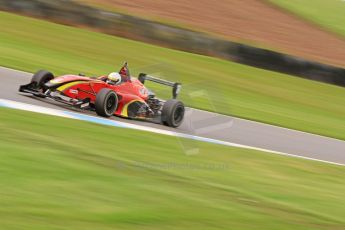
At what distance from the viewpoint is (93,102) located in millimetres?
10422

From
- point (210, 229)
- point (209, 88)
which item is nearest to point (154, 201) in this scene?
point (210, 229)

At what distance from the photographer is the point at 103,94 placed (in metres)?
10.1

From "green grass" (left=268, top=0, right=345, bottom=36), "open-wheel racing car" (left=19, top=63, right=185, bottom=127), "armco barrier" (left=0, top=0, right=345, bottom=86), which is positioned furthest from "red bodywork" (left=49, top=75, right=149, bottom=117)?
"green grass" (left=268, top=0, right=345, bottom=36)

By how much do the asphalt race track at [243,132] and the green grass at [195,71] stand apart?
0.86 m

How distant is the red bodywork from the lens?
10305 millimetres

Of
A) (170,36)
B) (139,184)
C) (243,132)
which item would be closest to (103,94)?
(243,132)

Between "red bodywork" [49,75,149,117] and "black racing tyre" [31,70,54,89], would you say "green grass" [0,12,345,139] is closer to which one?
"black racing tyre" [31,70,54,89]

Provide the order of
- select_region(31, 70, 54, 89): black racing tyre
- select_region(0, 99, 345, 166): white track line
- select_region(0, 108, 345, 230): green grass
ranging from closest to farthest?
1. select_region(0, 108, 345, 230): green grass
2. select_region(0, 99, 345, 166): white track line
3. select_region(31, 70, 54, 89): black racing tyre

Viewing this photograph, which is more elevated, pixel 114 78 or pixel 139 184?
pixel 114 78

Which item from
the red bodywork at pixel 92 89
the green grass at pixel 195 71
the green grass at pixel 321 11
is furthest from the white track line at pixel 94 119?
the green grass at pixel 321 11

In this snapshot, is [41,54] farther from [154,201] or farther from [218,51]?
[154,201]

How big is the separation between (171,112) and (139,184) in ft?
14.6

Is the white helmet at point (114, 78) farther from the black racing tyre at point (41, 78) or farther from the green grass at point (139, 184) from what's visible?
the green grass at point (139, 184)

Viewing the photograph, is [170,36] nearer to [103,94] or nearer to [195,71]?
[195,71]
